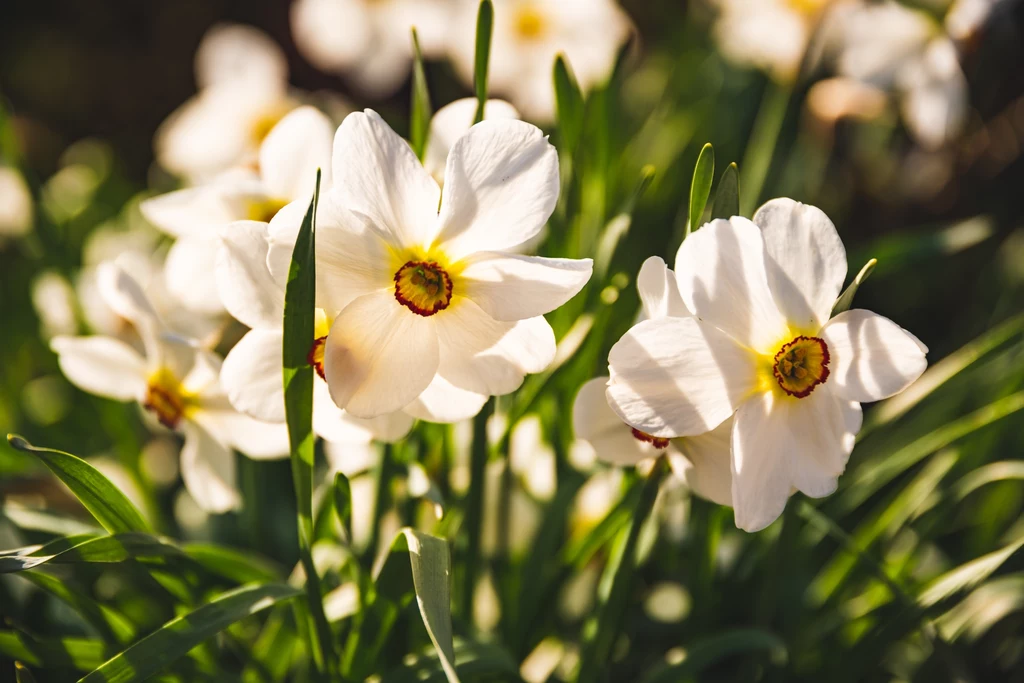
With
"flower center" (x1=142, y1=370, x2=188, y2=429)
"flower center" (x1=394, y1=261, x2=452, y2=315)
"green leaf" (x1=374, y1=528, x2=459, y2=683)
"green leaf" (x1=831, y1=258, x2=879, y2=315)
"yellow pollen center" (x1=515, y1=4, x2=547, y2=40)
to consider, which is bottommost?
"flower center" (x1=142, y1=370, x2=188, y2=429)

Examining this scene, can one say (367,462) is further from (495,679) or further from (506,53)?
(506,53)

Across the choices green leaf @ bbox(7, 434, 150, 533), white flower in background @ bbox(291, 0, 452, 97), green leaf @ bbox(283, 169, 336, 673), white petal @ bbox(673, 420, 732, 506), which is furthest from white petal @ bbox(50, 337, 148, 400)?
white flower in background @ bbox(291, 0, 452, 97)

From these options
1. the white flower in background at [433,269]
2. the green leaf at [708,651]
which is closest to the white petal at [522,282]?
the white flower in background at [433,269]

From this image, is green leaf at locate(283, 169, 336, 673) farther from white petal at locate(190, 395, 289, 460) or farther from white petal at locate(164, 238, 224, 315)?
white petal at locate(164, 238, 224, 315)

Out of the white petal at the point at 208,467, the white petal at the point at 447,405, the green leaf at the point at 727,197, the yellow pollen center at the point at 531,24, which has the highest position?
the green leaf at the point at 727,197

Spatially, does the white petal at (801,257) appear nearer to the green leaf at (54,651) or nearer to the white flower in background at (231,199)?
the white flower in background at (231,199)

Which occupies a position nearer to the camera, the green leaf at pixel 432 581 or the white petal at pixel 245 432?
the green leaf at pixel 432 581

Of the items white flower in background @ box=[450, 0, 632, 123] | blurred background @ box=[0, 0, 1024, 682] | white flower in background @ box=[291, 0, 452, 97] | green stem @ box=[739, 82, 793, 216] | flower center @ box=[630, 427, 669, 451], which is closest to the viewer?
flower center @ box=[630, 427, 669, 451]
